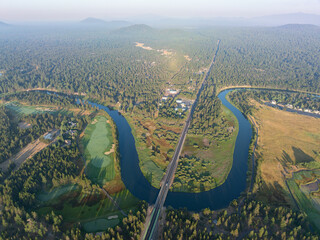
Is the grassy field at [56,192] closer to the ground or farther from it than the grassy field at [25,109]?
closer to the ground

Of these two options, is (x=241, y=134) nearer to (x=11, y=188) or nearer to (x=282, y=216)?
(x=282, y=216)

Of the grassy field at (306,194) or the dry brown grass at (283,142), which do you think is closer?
the grassy field at (306,194)

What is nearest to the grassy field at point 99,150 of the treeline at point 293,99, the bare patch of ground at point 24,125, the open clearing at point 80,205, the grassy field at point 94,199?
the grassy field at point 94,199

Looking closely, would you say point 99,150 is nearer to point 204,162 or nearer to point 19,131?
point 19,131

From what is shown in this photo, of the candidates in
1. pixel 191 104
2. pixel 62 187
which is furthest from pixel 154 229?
pixel 191 104

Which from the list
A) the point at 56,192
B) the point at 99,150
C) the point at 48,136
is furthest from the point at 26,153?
the point at 99,150

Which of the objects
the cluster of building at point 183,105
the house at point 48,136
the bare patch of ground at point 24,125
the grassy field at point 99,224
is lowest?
the grassy field at point 99,224

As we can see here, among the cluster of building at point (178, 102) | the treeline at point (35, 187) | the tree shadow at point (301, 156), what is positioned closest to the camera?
the treeline at point (35, 187)

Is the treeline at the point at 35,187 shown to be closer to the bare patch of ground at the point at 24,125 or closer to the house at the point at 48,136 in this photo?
the house at the point at 48,136
